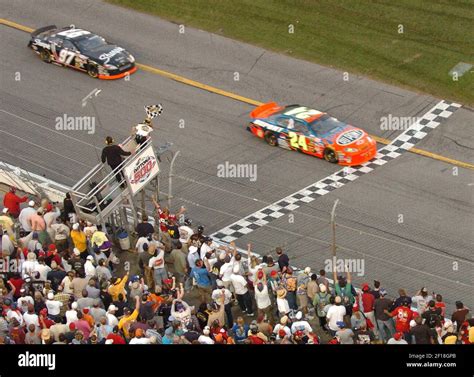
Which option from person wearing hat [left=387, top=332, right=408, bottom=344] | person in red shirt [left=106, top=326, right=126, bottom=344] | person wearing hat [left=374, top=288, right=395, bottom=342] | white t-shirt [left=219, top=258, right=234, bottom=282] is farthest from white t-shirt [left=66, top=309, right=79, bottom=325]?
person wearing hat [left=387, top=332, right=408, bottom=344]

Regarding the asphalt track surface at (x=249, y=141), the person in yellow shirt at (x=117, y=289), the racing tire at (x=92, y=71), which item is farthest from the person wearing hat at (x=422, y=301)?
the racing tire at (x=92, y=71)

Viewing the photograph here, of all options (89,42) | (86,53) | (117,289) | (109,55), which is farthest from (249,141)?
A: (117,289)

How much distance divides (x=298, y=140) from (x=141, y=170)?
22.9 feet

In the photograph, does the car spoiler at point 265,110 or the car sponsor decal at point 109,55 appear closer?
the car spoiler at point 265,110

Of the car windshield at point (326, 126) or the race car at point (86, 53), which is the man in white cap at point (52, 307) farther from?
the race car at point (86, 53)

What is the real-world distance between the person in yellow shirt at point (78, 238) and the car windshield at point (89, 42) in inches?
451

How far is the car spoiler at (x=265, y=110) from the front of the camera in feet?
112

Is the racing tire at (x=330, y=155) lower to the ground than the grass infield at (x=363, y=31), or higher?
lower

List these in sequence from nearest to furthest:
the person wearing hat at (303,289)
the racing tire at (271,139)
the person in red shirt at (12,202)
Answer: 1. the person wearing hat at (303,289)
2. the person in red shirt at (12,202)
3. the racing tire at (271,139)

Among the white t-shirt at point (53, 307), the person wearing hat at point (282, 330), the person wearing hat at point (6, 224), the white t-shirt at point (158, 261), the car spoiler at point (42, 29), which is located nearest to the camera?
the person wearing hat at point (282, 330)

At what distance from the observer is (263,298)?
2489 centimetres

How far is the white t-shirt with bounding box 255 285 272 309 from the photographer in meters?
24.8
